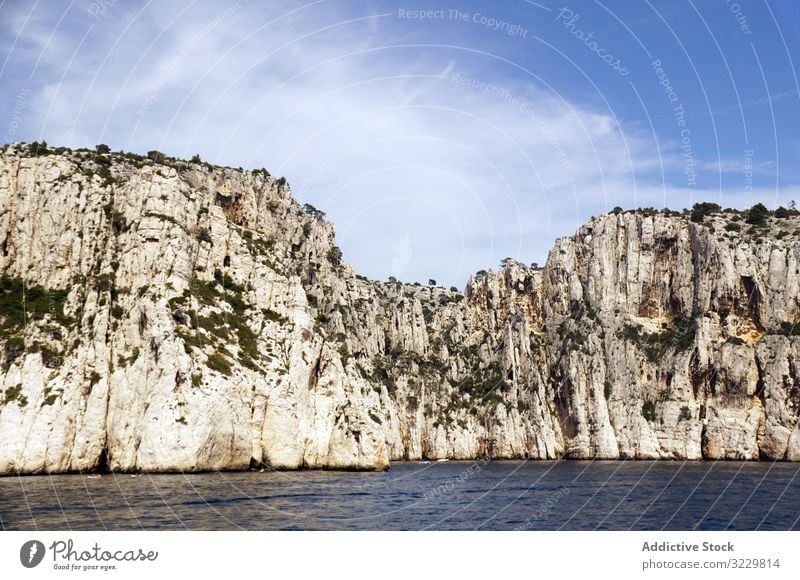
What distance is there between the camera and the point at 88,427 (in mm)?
Answer: 75250

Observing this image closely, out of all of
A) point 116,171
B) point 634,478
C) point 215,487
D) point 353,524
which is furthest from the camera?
point 116,171

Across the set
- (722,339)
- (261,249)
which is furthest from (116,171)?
(722,339)

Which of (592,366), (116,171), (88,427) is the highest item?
(116,171)

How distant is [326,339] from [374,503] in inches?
1855

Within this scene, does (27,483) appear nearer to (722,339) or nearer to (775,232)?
(722,339)

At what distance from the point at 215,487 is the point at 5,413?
88.6ft

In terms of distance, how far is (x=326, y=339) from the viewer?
9894 cm
